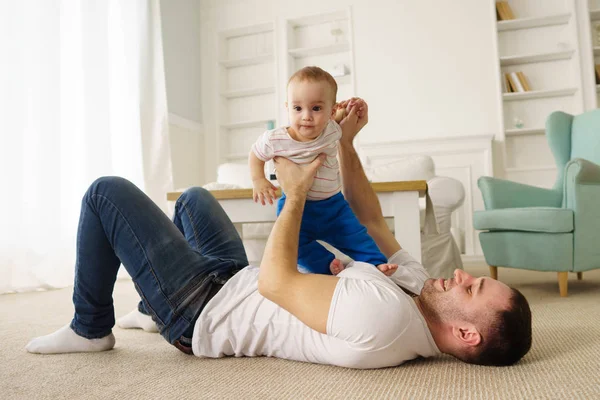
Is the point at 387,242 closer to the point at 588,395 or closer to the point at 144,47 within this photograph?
the point at 588,395

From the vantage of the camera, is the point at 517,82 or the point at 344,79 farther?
the point at 344,79

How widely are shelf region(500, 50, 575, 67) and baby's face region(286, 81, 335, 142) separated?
3.66m

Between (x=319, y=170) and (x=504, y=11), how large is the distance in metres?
3.92

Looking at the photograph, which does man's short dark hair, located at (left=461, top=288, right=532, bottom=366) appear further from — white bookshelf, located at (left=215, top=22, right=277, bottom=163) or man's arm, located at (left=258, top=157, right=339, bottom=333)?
white bookshelf, located at (left=215, top=22, right=277, bottom=163)

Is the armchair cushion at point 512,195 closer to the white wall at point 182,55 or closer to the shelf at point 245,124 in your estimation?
the shelf at point 245,124

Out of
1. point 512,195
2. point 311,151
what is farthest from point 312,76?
point 512,195

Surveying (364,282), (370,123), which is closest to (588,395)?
(364,282)

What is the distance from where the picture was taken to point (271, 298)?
1132 millimetres

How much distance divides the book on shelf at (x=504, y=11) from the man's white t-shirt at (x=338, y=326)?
13.1 feet

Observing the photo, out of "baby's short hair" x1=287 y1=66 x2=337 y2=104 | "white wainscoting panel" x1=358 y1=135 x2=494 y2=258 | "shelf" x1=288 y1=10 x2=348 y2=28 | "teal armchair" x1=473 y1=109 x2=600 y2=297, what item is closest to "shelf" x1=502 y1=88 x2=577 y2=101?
"white wainscoting panel" x1=358 y1=135 x2=494 y2=258

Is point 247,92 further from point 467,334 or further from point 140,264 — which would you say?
point 467,334

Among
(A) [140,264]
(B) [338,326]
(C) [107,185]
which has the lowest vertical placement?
(B) [338,326]

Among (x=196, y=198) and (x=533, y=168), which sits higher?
(x=533, y=168)

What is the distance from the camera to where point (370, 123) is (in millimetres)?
4969
